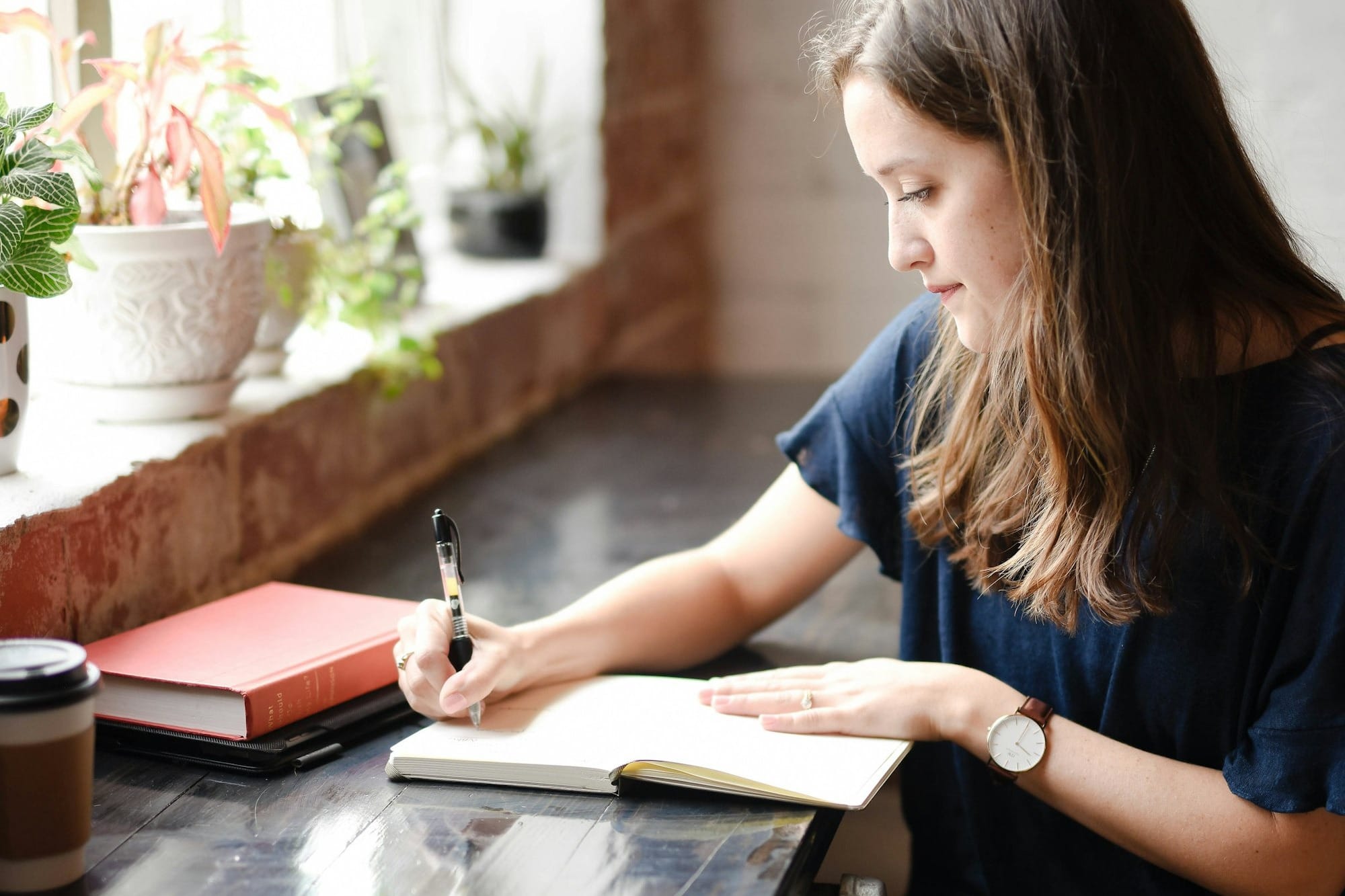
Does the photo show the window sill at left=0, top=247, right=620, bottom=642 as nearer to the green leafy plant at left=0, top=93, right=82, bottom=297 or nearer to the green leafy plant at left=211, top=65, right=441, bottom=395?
the green leafy plant at left=211, top=65, right=441, bottom=395

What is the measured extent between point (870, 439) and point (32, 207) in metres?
0.77

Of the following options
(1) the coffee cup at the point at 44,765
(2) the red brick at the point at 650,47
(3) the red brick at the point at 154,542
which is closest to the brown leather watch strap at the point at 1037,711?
(1) the coffee cup at the point at 44,765

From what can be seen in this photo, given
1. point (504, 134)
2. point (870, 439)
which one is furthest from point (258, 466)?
point (504, 134)

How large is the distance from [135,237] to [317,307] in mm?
414

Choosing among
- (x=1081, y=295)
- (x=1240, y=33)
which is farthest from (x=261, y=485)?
(x=1240, y=33)

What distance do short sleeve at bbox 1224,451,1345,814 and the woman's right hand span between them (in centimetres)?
57

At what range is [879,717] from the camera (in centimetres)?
105

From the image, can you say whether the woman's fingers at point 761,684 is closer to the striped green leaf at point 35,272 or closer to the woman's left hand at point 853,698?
the woman's left hand at point 853,698

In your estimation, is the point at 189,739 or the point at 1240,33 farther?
the point at 1240,33

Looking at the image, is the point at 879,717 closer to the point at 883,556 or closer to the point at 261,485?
the point at 883,556

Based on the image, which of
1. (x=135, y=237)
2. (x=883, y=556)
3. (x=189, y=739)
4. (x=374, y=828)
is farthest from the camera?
(x=883, y=556)

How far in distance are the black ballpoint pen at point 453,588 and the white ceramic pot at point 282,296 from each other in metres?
0.48

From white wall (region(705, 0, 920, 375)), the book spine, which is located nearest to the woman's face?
the book spine

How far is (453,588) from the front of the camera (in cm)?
109
